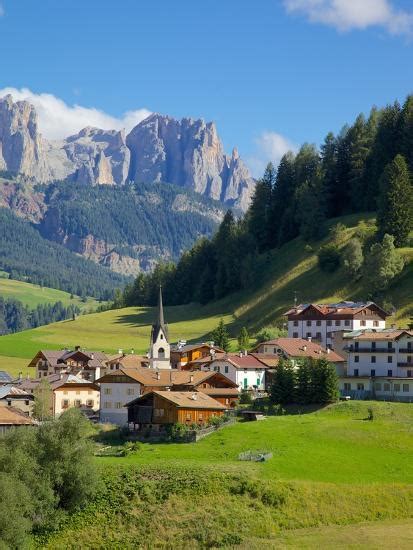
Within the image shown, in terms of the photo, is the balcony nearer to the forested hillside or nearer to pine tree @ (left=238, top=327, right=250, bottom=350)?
pine tree @ (left=238, top=327, right=250, bottom=350)

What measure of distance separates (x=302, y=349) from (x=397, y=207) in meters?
42.5

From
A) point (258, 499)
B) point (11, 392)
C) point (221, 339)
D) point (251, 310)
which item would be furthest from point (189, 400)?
point (251, 310)

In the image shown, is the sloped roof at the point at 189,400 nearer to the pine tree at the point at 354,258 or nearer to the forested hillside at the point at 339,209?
the forested hillside at the point at 339,209

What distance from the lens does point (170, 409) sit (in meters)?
91.4

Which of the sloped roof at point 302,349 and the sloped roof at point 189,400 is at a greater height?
the sloped roof at point 302,349

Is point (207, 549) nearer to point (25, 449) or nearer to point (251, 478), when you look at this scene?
point (251, 478)

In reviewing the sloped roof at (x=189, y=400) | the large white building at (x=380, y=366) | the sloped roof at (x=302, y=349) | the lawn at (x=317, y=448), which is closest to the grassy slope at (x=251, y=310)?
the sloped roof at (x=302, y=349)

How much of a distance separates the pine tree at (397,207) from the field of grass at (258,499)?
7462 cm

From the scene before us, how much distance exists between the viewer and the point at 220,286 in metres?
186

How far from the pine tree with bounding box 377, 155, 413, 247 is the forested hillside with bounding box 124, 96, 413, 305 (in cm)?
14

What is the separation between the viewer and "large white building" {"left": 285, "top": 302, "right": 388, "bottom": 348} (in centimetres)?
13200

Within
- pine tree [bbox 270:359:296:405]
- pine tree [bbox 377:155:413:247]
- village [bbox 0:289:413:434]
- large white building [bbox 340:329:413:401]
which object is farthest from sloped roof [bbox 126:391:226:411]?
pine tree [bbox 377:155:413:247]

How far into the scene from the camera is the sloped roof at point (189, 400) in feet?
299

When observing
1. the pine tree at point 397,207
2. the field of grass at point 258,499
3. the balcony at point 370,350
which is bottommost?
the field of grass at point 258,499
